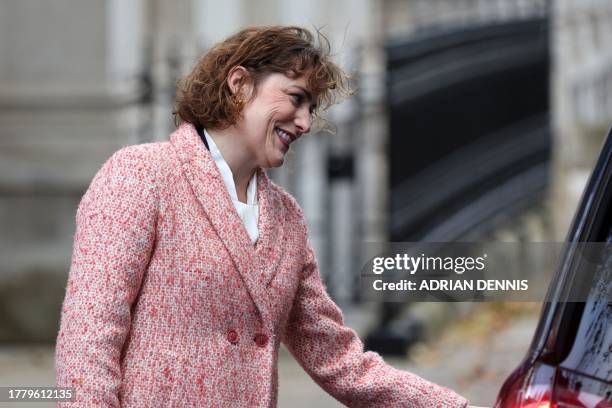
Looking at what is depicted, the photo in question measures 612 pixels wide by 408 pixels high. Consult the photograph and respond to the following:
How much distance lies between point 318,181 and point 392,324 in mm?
1110

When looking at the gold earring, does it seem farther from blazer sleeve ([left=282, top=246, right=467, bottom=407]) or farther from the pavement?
the pavement

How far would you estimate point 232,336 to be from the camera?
258 centimetres

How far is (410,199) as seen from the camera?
819 cm

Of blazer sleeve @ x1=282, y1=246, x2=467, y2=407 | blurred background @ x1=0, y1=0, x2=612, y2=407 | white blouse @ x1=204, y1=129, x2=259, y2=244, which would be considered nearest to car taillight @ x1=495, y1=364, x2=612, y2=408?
blazer sleeve @ x1=282, y1=246, x2=467, y2=407

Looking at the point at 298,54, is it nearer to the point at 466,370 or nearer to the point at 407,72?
the point at 466,370

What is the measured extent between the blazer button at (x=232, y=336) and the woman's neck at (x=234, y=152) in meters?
0.32

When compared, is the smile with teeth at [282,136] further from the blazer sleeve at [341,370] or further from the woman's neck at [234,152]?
the blazer sleeve at [341,370]

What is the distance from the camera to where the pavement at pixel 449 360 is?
691 cm

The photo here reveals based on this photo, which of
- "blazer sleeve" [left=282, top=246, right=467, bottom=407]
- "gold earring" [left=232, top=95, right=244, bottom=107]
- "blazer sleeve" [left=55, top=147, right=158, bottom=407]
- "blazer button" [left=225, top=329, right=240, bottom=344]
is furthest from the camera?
"blazer sleeve" [left=282, top=246, right=467, bottom=407]

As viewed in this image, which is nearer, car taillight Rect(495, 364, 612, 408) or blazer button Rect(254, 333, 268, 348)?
car taillight Rect(495, 364, 612, 408)

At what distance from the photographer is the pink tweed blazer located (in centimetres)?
243

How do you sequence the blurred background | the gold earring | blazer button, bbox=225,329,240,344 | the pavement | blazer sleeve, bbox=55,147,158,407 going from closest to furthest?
blazer sleeve, bbox=55,147,158,407, blazer button, bbox=225,329,240,344, the gold earring, the pavement, the blurred background

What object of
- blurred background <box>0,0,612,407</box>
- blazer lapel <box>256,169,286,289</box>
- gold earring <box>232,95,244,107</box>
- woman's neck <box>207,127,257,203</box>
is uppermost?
gold earring <box>232,95,244,107</box>

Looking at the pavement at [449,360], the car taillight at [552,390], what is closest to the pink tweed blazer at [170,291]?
the car taillight at [552,390]
